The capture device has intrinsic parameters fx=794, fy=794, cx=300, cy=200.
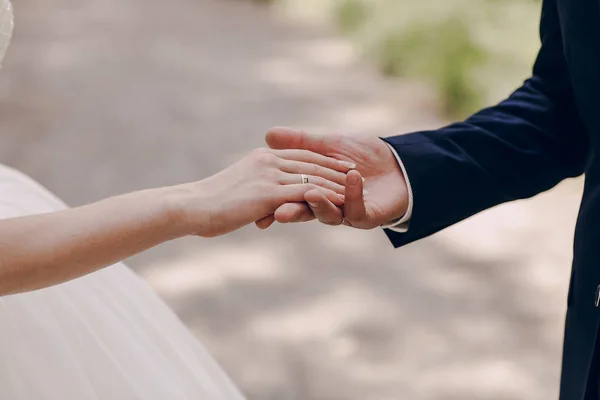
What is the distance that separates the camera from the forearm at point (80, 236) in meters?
0.92

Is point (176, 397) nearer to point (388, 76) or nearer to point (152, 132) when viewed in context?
point (152, 132)

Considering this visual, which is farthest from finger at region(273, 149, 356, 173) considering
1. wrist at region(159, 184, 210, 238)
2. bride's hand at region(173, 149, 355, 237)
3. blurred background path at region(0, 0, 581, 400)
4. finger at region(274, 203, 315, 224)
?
blurred background path at region(0, 0, 581, 400)

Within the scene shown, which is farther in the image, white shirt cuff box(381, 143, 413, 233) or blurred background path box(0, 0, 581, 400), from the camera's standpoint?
blurred background path box(0, 0, 581, 400)

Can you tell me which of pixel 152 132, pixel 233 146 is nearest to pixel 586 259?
pixel 233 146

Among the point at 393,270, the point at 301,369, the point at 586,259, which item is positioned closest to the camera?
the point at 586,259

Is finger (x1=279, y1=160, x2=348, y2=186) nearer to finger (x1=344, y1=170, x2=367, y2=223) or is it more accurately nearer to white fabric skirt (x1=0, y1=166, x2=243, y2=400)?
finger (x1=344, y1=170, x2=367, y2=223)

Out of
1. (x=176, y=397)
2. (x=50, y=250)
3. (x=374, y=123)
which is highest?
(x=50, y=250)

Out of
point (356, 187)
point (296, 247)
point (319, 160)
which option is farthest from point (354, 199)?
point (296, 247)

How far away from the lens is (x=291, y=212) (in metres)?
1.09

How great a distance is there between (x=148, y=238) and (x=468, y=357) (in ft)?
4.61

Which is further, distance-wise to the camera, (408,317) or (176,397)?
(408,317)

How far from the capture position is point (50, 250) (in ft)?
3.06

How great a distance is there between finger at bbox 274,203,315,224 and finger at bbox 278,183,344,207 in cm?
1

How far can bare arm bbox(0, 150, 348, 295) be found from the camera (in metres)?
0.93
